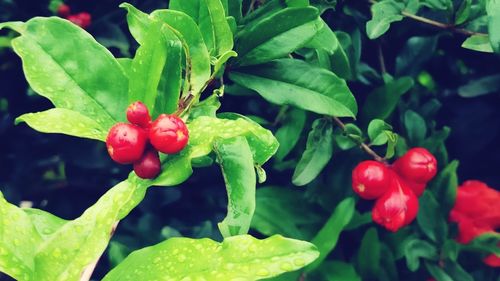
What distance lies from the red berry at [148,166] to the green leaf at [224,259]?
0.10m

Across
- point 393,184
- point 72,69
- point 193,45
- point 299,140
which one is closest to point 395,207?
point 393,184

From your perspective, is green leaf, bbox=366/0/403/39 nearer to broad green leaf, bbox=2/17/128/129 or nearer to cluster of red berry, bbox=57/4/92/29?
broad green leaf, bbox=2/17/128/129

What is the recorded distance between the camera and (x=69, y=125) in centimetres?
76

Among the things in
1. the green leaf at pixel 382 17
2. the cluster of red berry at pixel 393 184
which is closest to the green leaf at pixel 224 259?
the cluster of red berry at pixel 393 184

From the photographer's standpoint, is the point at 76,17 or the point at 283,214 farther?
the point at 76,17

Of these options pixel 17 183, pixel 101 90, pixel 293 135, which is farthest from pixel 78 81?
pixel 17 183

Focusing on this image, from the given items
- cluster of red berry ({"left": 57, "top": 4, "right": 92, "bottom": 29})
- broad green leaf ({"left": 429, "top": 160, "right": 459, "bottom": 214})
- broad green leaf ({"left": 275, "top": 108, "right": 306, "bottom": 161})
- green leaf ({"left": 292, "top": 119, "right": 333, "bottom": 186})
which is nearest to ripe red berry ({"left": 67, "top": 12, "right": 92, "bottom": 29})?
cluster of red berry ({"left": 57, "top": 4, "right": 92, "bottom": 29})

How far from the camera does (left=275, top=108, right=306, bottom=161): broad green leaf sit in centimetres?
122

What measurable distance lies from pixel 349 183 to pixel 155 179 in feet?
2.22

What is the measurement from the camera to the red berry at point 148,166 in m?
0.75

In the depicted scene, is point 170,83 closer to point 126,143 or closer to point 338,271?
point 126,143

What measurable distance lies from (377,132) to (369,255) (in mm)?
314

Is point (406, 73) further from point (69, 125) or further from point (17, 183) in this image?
point (17, 183)

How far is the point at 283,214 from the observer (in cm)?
133
